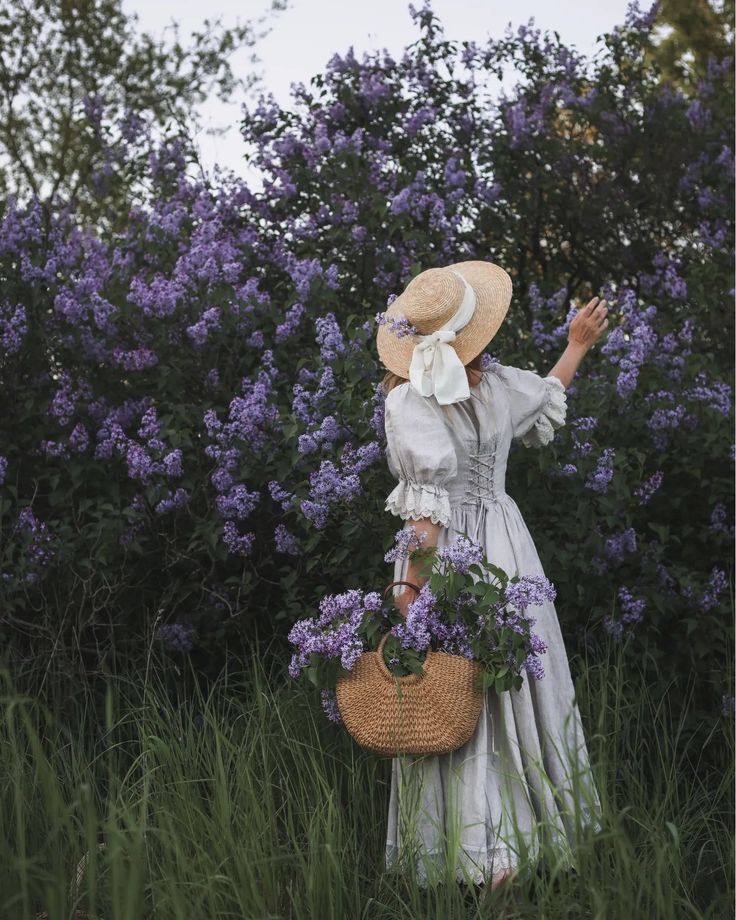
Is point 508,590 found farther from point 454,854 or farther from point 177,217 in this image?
point 177,217

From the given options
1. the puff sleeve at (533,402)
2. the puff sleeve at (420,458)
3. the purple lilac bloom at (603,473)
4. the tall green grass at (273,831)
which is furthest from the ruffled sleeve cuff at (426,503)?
the purple lilac bloom at (603,473)

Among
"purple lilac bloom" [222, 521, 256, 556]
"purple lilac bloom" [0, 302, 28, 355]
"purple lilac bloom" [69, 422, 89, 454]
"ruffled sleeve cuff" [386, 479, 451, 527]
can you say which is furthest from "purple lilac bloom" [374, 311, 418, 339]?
"purple lilac bloom" [0, 302, 28, 355]

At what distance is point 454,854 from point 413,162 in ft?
12.7

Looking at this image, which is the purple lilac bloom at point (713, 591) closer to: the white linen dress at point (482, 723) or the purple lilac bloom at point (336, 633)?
the white linen dress at point (482, 723)

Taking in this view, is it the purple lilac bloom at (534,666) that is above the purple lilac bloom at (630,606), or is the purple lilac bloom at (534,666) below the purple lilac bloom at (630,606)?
below

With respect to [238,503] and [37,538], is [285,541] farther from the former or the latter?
[37,538]

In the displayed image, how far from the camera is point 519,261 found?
6320mm

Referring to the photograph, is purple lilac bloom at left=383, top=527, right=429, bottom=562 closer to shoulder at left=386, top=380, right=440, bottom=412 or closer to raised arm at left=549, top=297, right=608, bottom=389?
shoulder at left=386, top=380, right=440, bottom=412

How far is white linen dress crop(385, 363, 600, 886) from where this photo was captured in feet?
9.29

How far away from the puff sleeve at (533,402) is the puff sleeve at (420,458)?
0.33m

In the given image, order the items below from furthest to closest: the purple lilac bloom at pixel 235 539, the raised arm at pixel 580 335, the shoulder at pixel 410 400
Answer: the purple lilac bloom at pixel 235 539, the raised arm at pixel 580 335, the shoulder at pixel 410 400

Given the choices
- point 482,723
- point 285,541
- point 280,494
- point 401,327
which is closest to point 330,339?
point 280,494

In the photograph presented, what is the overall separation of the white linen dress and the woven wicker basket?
0.10 m

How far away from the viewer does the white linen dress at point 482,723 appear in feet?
9.29
